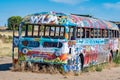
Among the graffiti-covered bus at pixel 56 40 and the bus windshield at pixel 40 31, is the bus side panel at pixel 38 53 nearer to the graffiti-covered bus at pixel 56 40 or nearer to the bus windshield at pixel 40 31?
the graffiti-covered bus at pixel 56 40

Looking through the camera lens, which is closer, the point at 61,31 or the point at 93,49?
the point at 61,31

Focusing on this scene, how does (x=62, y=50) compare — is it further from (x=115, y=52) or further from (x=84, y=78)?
(x=115, y=52)

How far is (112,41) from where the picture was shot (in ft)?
83.6

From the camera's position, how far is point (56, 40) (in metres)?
17.4

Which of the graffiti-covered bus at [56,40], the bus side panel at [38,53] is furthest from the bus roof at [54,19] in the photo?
the bus side panel at [38,53]

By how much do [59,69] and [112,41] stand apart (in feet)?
28.1

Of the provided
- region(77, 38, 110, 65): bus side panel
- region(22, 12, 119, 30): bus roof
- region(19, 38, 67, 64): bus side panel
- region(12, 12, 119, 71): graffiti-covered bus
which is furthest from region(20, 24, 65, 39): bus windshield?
region(77, 38, 110, 65): bus side panel

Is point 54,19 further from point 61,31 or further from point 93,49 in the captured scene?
point 93,49

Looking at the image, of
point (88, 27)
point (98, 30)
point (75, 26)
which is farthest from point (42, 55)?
point (98, 30)

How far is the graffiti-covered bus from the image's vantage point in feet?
57.4

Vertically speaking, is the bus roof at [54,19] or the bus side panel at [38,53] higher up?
the bus roof at [54,19]

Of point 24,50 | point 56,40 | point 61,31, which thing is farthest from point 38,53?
point 61,31

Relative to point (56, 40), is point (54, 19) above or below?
above

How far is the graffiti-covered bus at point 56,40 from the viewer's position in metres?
17.5
